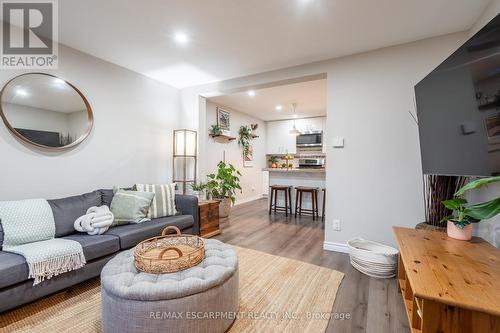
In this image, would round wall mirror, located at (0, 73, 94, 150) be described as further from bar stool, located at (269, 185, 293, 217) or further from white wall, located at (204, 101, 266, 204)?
bar stool, located at (269, 185, 293, 217)

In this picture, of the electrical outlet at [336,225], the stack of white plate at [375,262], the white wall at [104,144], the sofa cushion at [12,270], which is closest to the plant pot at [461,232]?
the stack of white plate at [375,262]

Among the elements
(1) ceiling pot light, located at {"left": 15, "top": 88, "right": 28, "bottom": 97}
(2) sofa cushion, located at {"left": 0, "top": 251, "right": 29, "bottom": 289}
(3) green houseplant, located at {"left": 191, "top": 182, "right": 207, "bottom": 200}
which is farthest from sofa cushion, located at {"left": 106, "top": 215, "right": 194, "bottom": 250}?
(1) ceiling pot light, located at {"left": 15, "top": 88, "right": 28, "bottom": 97}

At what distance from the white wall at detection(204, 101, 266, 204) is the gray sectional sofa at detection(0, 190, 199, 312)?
1734 mm

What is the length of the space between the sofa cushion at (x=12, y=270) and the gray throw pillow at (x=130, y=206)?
0.88 meters

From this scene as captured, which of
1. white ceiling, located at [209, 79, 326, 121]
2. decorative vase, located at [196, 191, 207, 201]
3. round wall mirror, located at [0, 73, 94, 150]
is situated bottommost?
decorative vase, located at [196, 191, 207, 201]

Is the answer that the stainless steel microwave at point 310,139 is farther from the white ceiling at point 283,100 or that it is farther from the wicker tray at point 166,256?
the wicker tray at point 166,256

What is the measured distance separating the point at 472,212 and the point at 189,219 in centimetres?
268

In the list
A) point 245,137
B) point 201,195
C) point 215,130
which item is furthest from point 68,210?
point 245,137

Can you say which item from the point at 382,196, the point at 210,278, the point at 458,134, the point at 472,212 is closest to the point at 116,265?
the point at 210,278

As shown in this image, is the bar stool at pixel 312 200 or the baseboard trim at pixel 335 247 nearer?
the baseboard trim at pixel 335 247

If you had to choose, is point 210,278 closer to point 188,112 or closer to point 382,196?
point 382,196

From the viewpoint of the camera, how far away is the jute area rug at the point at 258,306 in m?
1.55

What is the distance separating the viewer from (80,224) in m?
2.25

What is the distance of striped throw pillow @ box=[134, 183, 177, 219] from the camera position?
2832mm
